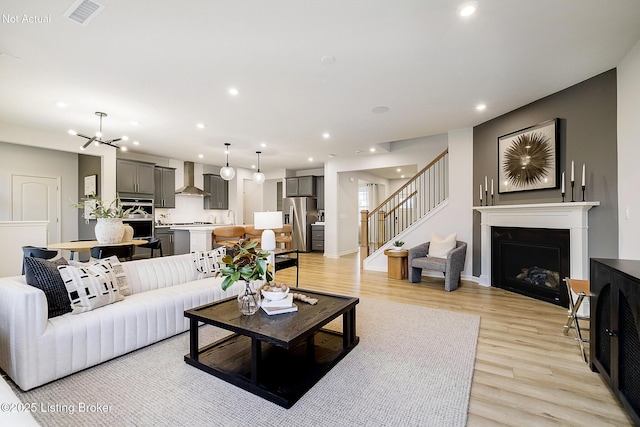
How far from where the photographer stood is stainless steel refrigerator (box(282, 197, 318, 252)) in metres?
8.74

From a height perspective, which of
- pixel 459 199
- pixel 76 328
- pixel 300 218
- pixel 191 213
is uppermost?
pixel 459 199

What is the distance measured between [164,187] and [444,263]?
6.66 meters

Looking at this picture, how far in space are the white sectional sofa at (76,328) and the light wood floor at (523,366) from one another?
239cm

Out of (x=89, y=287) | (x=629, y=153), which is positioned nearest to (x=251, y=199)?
(x=89, y=287)

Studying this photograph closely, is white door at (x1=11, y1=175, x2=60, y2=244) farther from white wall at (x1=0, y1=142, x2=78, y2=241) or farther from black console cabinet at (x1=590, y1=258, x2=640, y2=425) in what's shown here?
black console cabinet at (x1=590, y1=258, x2=640, y2=425)

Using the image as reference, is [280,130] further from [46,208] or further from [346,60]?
[46,208]

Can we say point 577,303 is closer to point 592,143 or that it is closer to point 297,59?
point 592,143

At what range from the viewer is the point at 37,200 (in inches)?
236

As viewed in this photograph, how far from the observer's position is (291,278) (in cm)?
532

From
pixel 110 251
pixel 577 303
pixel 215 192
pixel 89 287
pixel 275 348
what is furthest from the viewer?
pixel 215 192

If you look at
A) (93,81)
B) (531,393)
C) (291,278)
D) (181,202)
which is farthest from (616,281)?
(181,202)

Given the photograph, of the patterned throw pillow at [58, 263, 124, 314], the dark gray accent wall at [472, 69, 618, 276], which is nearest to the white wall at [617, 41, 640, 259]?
the dark gray accent wall at [472, 69, 618, 276]

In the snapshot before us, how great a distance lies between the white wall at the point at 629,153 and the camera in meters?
2.64

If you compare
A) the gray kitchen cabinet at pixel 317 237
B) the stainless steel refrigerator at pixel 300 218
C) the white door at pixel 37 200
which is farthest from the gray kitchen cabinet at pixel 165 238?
the gray kitchen cabinet at pixel 317 237
